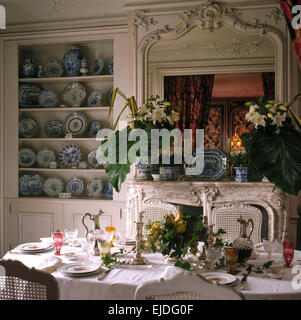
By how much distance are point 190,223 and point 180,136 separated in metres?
1.70

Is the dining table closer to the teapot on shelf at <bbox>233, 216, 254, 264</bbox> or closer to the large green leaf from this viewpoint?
the teapot on shelf at <bbox>233, 216, 254, 264</bbox>

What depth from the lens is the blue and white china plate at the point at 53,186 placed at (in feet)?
13.3

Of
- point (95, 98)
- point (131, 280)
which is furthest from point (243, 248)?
point (95, 98)

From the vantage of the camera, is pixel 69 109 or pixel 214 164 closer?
pixel 214 164

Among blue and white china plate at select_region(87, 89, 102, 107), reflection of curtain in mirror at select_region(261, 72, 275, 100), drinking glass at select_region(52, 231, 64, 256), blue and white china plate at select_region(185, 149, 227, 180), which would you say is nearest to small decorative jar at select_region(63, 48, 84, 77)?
blue and white china plate at select_region(87, 89, 102, 107)

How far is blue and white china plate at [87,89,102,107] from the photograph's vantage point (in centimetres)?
394

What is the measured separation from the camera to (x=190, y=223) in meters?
1.91

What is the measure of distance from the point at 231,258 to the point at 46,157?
2778mm

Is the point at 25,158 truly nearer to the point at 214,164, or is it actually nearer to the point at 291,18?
the point at 214,164

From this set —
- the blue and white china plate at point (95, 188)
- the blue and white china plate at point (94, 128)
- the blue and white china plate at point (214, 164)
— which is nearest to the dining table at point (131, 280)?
the blue and white china plate at point (214, 164)

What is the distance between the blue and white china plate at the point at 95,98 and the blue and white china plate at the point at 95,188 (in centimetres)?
81

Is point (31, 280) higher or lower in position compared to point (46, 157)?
lower

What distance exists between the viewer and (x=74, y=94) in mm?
4023

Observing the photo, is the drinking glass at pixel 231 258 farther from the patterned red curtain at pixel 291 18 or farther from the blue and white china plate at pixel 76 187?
the blue and white china plate at pixel 76 187
